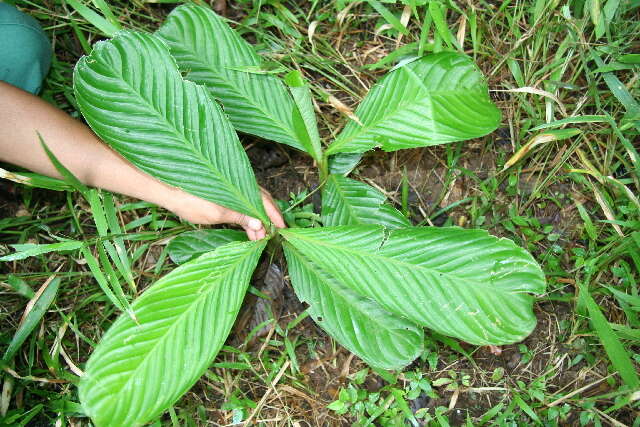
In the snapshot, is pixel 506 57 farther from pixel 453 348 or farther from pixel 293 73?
pixel 453 348

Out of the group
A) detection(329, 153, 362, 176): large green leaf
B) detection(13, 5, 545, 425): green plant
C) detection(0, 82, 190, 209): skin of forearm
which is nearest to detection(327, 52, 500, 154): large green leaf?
detection(13, 5, 545, 425): green plant

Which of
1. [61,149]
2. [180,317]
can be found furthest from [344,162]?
[61,149]

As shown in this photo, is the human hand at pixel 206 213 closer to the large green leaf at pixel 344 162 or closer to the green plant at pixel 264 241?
the green plant at pixel 264 241

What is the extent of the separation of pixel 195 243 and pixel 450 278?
0.73 m

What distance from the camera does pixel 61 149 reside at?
140 centimetres

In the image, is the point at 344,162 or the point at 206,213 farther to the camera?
the point at 344,162

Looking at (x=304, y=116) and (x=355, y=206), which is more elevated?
(x=304, y=116)

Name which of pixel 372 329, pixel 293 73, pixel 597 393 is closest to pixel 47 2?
pixel 293 73

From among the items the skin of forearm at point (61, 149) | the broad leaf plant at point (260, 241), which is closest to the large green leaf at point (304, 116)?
the broad leaf plant at point (260, 241)

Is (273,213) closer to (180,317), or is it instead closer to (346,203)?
(346,203)

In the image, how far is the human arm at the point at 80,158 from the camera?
1.37m

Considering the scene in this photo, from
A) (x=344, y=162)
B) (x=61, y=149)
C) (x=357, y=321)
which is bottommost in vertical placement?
(x=357, y=321)

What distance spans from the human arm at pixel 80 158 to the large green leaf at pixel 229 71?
0.23 meters

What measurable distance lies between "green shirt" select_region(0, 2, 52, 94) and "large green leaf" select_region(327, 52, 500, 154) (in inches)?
41.0
